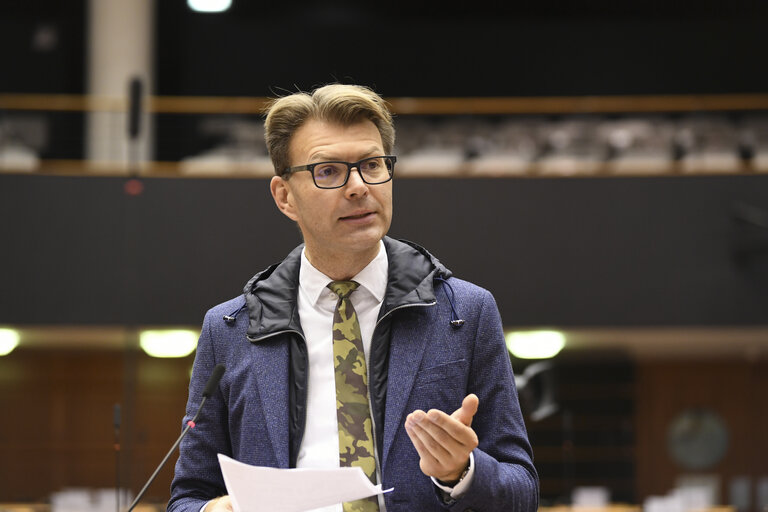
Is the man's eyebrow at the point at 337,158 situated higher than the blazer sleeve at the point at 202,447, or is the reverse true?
the man's eyebrow at the point at 337,158

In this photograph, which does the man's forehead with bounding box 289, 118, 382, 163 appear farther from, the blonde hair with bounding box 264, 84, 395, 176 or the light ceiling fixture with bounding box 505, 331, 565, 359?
the light ceiling fixture with bounding box 505, 331, 565, 359

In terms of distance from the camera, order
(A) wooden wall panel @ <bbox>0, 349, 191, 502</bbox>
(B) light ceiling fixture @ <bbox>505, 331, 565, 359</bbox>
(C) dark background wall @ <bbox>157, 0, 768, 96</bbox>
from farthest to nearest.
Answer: (C) dark background wall @ <bbox>157, 0, 768, 96</bbox> → (A) wooden wall panel @ <bbox>0, 349, 191, 502</bbox> → (B) light ceiling fixture @ <bbox>505, 331, 565, 359</bbox>

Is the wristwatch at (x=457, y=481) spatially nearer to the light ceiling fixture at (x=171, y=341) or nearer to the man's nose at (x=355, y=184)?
the man's nose at (x=355, y=184)

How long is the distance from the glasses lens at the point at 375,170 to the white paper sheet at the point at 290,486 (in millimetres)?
582

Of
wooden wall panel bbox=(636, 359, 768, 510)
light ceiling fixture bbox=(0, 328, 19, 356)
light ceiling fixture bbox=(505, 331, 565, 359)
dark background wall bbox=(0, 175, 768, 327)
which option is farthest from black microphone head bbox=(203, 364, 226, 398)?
wooden wall panel bbox=(636, 359, 768, 510)

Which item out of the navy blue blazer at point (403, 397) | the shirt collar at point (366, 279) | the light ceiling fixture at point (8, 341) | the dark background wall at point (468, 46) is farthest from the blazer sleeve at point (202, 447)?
the dark background wall at point (468, 46)

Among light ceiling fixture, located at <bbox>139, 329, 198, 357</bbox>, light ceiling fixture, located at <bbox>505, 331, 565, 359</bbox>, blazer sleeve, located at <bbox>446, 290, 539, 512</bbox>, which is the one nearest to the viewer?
blazer sleeve, located at <bbox>446, 290, 539, 512</bbox>

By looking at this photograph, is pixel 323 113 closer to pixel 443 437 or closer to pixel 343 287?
pixel 343 287

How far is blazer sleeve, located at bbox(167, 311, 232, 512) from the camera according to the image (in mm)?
1991

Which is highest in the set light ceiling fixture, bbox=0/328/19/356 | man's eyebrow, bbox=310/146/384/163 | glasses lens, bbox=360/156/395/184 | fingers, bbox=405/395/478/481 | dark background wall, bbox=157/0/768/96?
dark background wall, bbox=157/0/768/96

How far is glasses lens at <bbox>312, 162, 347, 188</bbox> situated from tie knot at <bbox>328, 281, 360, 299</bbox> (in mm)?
197

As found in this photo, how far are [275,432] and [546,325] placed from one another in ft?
22.5

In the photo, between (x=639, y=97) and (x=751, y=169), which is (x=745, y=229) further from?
(x=639, y=97)

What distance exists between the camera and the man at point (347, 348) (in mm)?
1896
